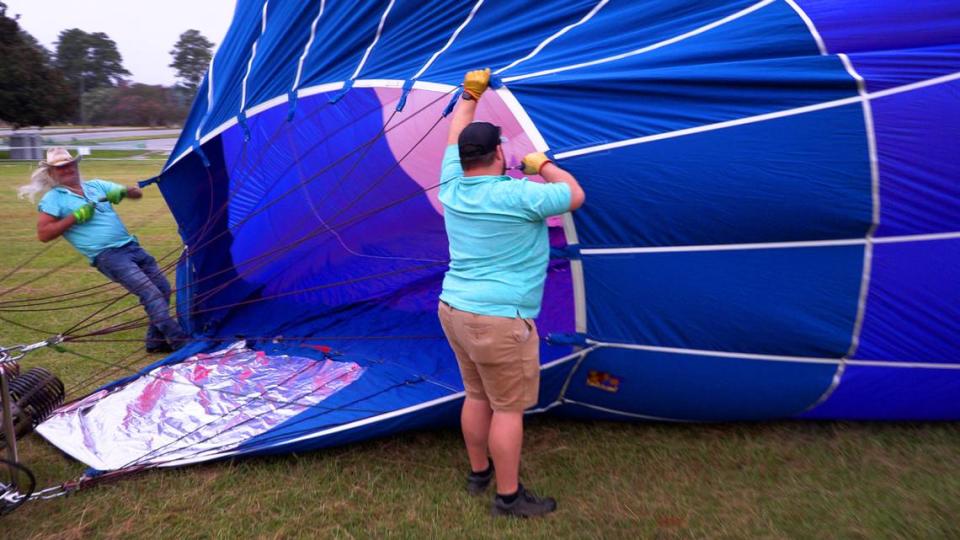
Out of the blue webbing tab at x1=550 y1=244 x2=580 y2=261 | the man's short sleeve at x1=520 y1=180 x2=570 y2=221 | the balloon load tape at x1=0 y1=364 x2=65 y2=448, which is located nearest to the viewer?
the man's short sleeve at x1=520 y1=180 x2=570 y2=221

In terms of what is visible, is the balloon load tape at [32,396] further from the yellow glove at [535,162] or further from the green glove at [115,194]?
the yellow glove at [535,162]

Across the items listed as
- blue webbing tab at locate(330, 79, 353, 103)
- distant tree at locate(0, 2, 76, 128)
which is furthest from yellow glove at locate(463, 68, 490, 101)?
distant tree at locate(0, 2, 76, 128)

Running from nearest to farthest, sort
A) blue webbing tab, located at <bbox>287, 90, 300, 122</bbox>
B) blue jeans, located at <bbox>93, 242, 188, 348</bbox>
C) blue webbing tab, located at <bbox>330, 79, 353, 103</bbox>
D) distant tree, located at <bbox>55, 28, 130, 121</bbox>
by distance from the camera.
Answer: blue webbing tab, located at <bbox>330, 79, 353, 103</bbox> < blue webbing tab, located at <bbox>287, 90, 300, 122</bbox> < blue jeans, located at <bbox>93, 242, 188, 348</bbox> < distant tree, located at <bbox>55, 28, 130, 121</bbox>

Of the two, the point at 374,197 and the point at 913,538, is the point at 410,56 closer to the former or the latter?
the point at 374,197

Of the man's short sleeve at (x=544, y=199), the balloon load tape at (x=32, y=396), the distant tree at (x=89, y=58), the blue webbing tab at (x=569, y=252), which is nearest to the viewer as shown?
the man's short sleeve at (x=544, y=199)

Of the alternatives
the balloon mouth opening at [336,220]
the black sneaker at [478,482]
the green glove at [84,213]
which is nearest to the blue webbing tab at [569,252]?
the black sneaker at [478,482]

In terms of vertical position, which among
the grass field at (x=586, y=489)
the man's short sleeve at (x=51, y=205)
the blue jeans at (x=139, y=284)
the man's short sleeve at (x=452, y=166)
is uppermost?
the man's short sleeve at (x=452, y=166)

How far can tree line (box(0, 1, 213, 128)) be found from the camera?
99.5 ft

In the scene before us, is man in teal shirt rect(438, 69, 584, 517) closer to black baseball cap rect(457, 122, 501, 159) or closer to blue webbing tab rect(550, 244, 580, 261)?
black baseball cap rect(457, 122, 501, 159)

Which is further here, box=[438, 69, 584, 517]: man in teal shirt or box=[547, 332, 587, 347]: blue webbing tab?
box=[547, 332, 587, 347]: blue webbing tab

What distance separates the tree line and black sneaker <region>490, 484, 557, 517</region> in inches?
1199

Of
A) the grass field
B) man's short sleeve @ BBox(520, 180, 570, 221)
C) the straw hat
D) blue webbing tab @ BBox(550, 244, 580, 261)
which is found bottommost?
the grass field

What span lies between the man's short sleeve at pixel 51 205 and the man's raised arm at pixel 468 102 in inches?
104

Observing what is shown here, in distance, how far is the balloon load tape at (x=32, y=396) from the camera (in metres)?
3.16
